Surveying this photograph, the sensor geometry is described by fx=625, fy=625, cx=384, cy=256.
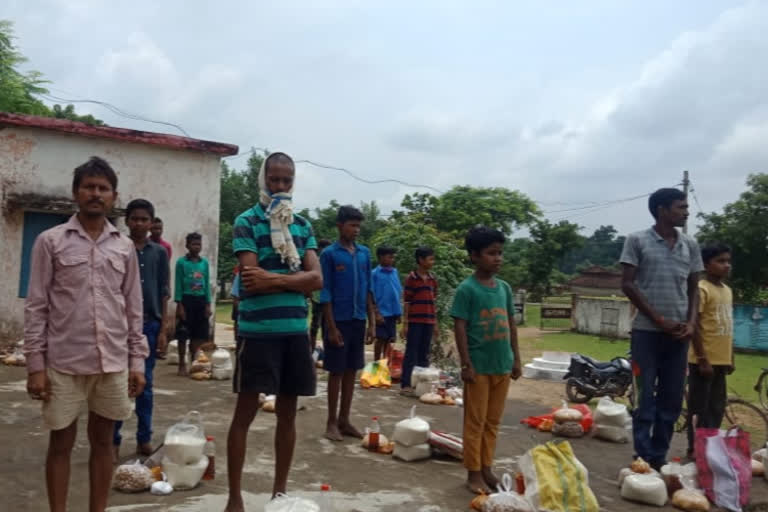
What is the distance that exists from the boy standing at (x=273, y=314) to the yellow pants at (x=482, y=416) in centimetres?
121

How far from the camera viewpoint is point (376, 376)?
7.87 m

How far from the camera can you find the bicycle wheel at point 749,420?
569cm

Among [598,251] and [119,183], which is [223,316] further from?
[598,251]

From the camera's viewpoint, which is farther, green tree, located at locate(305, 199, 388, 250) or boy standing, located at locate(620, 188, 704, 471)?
green tree, located at locate(305, 199, 388, 250)

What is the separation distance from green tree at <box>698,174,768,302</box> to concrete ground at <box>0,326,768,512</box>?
18.4m

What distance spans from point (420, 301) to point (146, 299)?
159 inches

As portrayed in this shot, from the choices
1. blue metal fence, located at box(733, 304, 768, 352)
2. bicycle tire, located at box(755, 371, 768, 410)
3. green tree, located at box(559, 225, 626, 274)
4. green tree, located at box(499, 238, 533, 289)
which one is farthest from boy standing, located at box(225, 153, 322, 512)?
green tree, located at box(559, 225, 626, 274)

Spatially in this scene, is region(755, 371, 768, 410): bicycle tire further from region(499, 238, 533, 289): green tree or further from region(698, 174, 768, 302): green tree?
region(499, 238, 533, 289): green tree

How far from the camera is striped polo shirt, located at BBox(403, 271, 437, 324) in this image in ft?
25.5

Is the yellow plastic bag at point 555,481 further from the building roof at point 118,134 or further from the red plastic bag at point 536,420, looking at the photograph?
the building roof at point 118,134

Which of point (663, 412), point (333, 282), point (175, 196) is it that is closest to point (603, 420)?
point (663, 412)

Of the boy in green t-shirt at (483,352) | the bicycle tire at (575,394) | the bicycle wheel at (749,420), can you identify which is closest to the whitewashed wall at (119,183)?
the bicycle tire at (575,394)

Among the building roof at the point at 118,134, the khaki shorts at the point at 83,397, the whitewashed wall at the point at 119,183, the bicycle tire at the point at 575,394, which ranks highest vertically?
the building roof at the point at 118,134

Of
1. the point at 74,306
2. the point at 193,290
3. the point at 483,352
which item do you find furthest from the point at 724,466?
the point at 193,290
